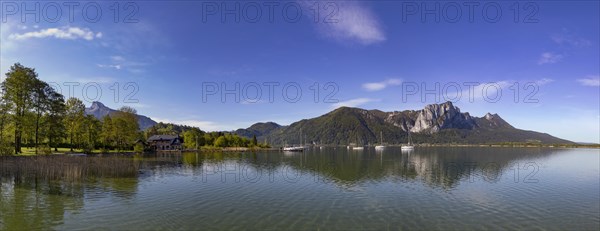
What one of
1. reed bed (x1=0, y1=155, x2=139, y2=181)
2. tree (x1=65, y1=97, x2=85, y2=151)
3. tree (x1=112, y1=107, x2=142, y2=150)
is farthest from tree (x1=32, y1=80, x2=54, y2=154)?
tree (x1=112, y1=107, x2=142, y2=150)

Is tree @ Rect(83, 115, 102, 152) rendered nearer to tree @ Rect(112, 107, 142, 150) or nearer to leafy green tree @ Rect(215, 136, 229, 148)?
tree @ Rect(112, 107, 142, 150)

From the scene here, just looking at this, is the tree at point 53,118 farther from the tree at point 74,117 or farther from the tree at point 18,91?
the tree at point 74,117

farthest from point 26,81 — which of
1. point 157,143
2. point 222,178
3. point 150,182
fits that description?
point 157,143

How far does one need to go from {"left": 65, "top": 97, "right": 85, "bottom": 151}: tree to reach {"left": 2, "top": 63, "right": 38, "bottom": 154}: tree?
85.9ft

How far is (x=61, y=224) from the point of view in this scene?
20766 millimetres

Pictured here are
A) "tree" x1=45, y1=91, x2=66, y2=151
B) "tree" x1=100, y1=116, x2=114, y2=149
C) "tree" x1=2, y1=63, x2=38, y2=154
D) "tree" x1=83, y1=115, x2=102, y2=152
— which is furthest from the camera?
"tree" x1=100, y1=116, x2=114, y2=149

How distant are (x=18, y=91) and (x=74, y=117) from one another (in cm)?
3392

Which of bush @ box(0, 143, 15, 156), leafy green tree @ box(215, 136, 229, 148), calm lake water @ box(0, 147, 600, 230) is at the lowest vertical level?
leafy green tree @ box(215, 136, 229, 148)

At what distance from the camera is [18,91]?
61.6m

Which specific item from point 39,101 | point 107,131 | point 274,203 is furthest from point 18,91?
point 274,203

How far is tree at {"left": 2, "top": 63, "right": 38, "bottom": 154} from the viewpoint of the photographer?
6056 centimetres

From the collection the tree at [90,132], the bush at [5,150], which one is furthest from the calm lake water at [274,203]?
the tree at [90,132]

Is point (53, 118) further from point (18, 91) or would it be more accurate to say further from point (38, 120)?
point (18, 91)

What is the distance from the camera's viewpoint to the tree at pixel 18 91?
199 ft
